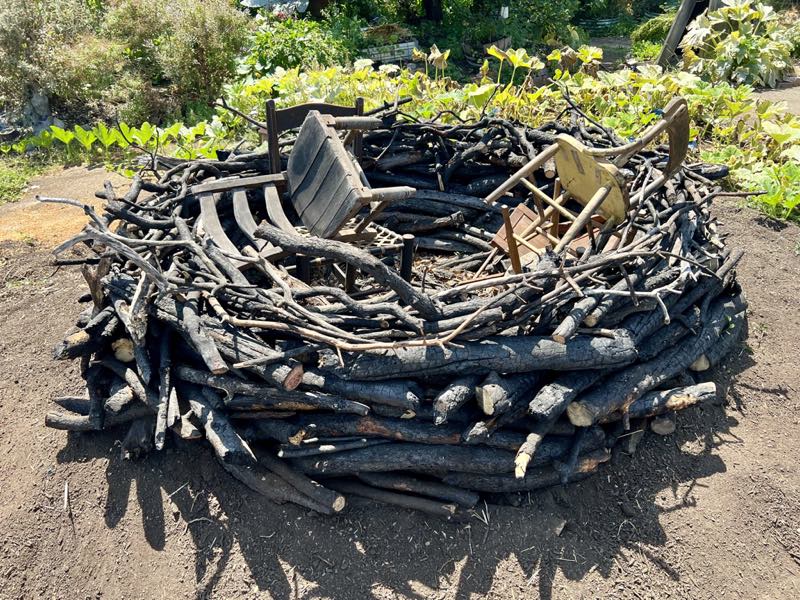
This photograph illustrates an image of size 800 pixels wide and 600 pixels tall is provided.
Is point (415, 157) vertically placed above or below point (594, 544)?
above

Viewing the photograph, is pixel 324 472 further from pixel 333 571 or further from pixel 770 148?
pixel 770 148

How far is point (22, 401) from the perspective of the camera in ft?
12.6

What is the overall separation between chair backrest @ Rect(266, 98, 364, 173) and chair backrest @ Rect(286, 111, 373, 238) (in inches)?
7.9

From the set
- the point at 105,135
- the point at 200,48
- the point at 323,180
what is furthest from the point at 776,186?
the point at 200,48

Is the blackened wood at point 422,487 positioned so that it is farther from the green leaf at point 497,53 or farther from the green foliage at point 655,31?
the green foliage at point 655,31

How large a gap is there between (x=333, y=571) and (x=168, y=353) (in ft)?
4.74

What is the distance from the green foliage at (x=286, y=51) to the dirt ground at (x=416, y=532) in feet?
23.8

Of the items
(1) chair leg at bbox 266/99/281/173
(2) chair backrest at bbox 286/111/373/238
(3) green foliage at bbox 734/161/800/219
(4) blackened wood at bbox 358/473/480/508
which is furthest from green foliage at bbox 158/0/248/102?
(4) blackened wood at bbox 358/473/480/508

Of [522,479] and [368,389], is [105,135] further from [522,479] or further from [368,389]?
[522,479]

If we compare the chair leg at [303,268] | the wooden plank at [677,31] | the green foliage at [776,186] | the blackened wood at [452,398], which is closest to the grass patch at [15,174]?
the chair leg at [303,268]

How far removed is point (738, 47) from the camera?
29.6 feet

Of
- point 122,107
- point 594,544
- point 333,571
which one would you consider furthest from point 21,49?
point 594,544

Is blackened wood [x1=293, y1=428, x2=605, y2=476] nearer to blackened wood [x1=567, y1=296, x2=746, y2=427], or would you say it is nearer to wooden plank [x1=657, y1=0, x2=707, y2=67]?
blackened wood [x1=567, y1=296, x2=746, y2=427]

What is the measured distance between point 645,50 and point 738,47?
4.46m
